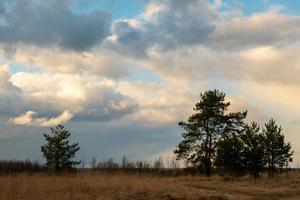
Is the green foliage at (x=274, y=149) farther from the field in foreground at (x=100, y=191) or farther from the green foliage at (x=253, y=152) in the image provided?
Result: the field in foreground at (x=100, y=191)

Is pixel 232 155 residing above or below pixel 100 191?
above

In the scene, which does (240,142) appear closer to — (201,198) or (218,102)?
(218,102)

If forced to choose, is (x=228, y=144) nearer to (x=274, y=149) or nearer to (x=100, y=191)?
(x=274, y=149)

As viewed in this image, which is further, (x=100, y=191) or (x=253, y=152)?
(x=253, y=152)

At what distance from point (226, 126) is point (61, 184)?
105 feet

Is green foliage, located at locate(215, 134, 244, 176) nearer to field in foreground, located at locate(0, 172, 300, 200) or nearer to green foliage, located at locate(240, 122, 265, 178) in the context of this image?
green foliage, located at locate(240, 122, 265, 178)

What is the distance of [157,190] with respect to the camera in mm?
25094

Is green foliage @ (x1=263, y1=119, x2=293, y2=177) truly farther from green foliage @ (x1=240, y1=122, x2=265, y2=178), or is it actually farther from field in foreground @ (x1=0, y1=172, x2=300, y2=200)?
field in foreground @ (x1=0, y1=172, x2=300, y2=200)

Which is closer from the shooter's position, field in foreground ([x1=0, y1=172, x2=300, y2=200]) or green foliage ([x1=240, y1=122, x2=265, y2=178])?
field in foreground ([x1=0, y1=172, x2=300, y2=200])

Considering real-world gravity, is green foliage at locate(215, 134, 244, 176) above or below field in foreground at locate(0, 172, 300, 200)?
above

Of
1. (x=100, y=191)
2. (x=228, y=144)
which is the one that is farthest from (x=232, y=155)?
(x=100, y=191)

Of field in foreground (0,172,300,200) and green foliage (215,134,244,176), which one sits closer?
field in foreground (0,172,300,200)

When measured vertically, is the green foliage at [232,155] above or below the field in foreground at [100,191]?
above

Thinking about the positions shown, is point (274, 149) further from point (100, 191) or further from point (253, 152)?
point (100, 191)
